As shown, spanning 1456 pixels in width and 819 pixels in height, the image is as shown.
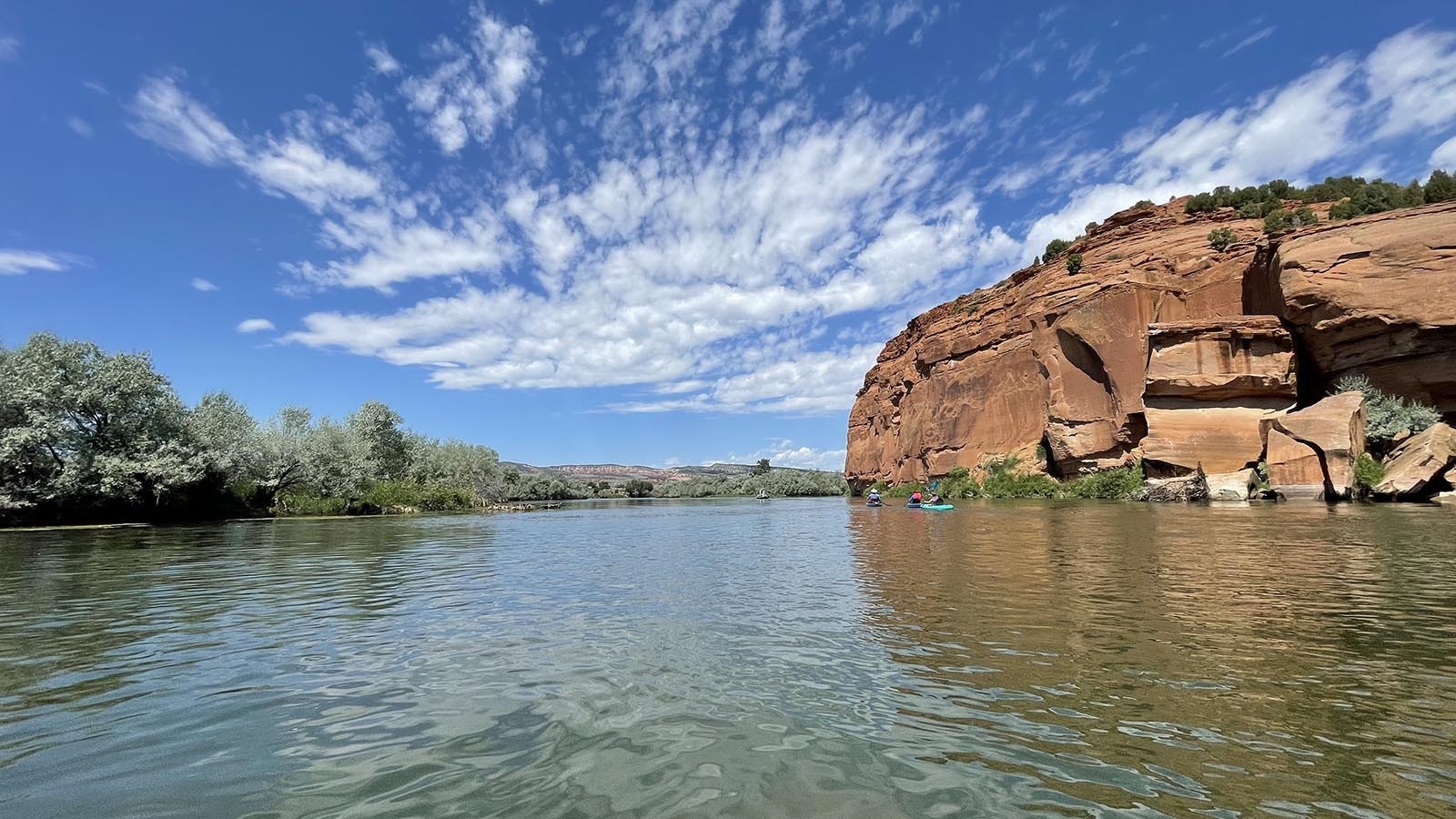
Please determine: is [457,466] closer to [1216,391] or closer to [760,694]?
[1216,391]

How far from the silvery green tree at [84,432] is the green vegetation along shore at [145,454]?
0.06 metres

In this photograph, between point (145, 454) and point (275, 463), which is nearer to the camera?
point (145, 454)

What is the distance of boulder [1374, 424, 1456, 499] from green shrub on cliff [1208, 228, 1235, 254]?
27.0 metres

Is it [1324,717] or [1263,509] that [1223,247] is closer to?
[1263,509]

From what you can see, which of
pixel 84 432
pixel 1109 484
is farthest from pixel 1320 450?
pixel 84 432

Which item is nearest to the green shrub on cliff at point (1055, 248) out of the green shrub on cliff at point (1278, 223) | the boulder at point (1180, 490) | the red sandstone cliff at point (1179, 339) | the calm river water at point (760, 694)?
the red sandstone cliff at point (1179, 339)

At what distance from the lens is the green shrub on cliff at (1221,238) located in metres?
55.6

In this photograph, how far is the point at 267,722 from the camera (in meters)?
6.32

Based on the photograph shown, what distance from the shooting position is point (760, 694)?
22.5 ft

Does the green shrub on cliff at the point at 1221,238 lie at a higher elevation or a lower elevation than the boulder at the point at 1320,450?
higher

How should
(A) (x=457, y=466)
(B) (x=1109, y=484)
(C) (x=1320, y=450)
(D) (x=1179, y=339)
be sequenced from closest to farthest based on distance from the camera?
(C) (x=1320, y=450) → (D) (x=1179, y=339) → (B) (x=1109, y=484) → (A) (x=457, y=466)

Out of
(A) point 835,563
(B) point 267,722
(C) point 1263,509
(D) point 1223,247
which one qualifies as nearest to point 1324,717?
(B) point 267,722

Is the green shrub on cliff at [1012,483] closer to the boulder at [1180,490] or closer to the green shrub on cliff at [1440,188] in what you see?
the boulder at [1180,490]

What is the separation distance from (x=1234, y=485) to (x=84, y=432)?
6930cm
